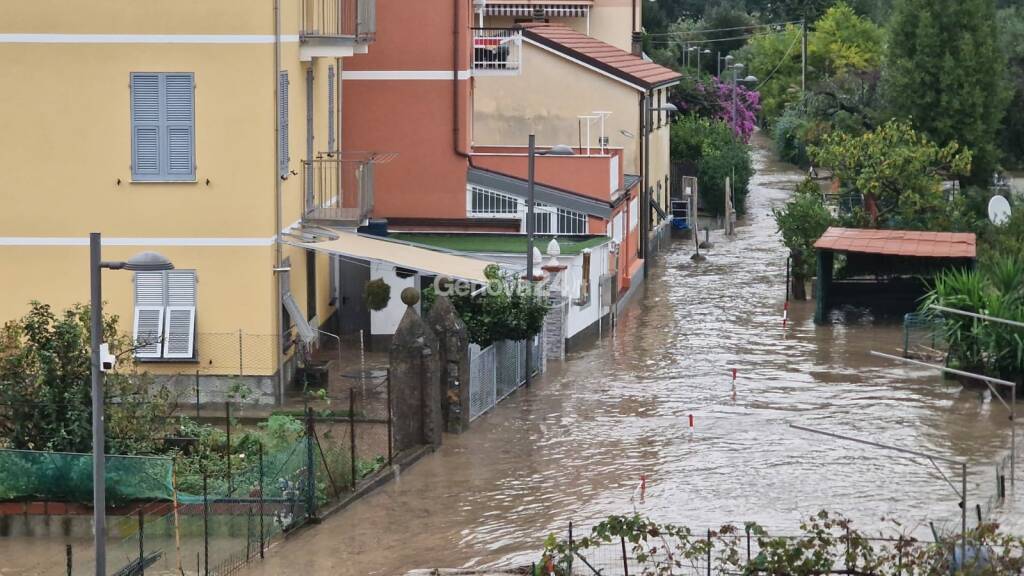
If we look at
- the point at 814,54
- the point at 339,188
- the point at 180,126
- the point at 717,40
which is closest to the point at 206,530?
the point at 180,126

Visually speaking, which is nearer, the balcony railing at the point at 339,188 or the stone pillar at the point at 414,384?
the stone pillar at the point at 414,384

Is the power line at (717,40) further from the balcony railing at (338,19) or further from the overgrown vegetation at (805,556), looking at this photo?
the overgrown vegetation at (805,556)

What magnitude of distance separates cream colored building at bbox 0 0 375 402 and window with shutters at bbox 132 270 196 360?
0.02 meters

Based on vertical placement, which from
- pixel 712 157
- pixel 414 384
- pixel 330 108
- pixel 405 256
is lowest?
pixel 414 384

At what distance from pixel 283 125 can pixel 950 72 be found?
1054 inches

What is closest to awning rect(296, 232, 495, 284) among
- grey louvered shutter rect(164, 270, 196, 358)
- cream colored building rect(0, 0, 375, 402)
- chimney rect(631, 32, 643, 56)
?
cream colored building rect(0, 0, 375, 402)

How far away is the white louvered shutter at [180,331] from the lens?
28266mm

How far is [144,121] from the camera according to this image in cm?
2800

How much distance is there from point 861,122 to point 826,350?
21745 millimetres

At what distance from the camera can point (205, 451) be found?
77.9 ft

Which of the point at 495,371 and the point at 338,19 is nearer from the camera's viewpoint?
the point at 495,371

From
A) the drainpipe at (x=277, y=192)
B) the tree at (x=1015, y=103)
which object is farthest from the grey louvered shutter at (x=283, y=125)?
the tree at (x=1015, y=103)

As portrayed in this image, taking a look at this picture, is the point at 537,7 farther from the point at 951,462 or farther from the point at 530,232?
the point at 951,462

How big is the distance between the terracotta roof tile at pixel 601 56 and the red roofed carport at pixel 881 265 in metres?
8.70
